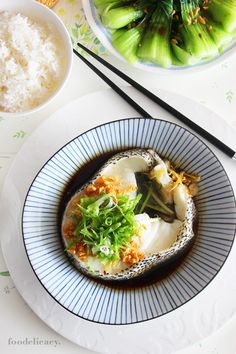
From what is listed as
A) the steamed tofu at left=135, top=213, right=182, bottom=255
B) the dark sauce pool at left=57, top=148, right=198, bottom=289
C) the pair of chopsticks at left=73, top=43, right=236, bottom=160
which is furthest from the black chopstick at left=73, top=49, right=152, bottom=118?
the steamed tofu at left=135, top=213, right=182, bottom=255

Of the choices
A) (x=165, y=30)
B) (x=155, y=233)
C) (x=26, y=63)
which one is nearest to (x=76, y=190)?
(x=155, y=233)

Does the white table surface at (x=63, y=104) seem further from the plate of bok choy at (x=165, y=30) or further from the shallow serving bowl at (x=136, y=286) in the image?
the shallow serving bowl at (x=136, y=286)

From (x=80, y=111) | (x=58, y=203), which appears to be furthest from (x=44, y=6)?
(x=58, y=203)

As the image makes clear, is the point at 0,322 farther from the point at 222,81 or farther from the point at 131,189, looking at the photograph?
the point at 222,81

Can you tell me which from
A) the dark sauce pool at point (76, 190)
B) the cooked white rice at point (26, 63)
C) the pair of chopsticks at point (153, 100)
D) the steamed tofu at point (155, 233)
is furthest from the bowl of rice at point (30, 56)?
the steamed tofu at point (155, 233)

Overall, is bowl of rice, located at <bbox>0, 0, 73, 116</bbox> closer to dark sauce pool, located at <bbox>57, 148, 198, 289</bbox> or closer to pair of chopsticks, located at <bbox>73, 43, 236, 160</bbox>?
pair of chopsticks, located at <bbox>73, 43, 236, 160</bbox>

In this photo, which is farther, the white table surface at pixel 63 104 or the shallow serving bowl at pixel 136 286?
the white table surface at pixel 63 104
